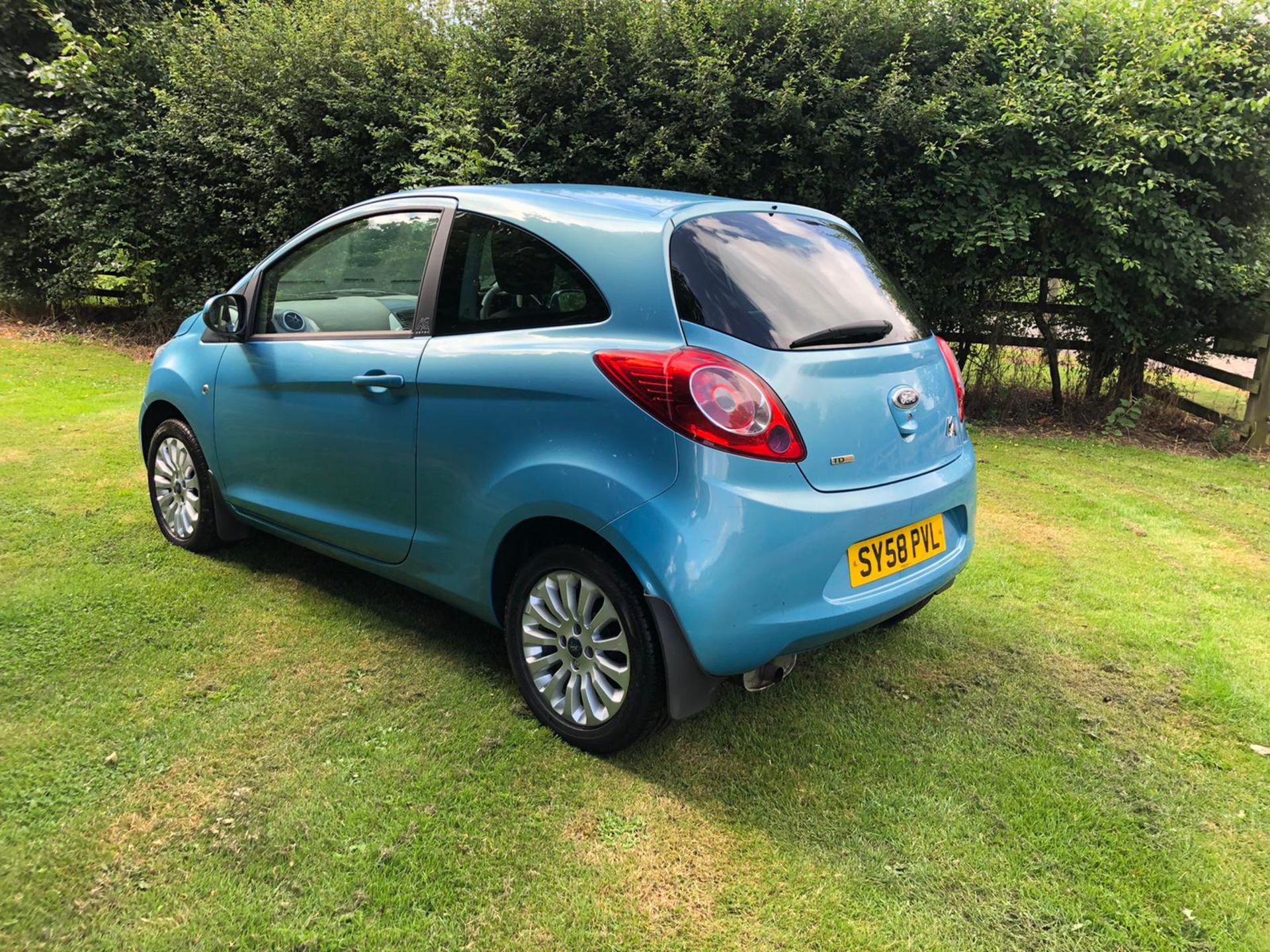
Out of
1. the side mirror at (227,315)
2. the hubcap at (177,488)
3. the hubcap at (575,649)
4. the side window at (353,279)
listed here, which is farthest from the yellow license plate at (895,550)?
the hubcap at (177,488)

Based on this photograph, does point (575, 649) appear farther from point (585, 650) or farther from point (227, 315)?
point (227, 315)

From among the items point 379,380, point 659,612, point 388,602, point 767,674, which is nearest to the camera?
point 659,612

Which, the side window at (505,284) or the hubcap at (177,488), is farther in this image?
the hubcap at (177,488)

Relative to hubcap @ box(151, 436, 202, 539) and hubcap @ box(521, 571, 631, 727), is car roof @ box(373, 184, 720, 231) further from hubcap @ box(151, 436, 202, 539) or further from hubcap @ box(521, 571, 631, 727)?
hubcap @ box(151, 436, 202, 539)

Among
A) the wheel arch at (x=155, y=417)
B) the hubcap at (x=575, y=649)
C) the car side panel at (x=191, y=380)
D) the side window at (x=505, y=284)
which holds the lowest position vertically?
the hubcap at (x=575, y=649)

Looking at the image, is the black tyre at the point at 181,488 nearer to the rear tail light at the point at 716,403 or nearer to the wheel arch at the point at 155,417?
the wheel arch at the point at 155,417

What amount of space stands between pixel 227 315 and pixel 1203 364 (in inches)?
321

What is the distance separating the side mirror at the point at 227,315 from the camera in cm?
354

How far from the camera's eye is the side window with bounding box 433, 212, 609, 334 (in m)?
2.50

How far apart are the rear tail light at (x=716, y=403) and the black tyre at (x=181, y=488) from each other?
264 centimetres

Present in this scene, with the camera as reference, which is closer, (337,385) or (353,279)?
(337,385)

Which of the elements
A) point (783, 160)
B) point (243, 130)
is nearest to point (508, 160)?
point (783, 160)

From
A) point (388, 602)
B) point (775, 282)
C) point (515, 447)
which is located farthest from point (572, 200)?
point (388, 602)

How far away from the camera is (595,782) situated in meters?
2.43
